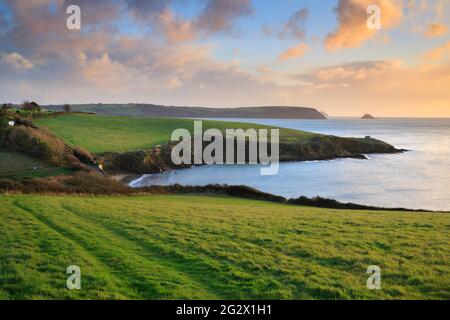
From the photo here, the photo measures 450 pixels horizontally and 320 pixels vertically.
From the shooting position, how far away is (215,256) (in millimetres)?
15859

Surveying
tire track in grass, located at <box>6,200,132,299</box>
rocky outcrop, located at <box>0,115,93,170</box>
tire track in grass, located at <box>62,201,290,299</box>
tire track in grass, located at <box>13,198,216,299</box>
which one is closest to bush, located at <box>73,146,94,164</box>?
rocky outcrop, located at <box>0,115,93,170</box>

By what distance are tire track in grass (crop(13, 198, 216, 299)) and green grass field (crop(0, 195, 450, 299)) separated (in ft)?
→ 0.13

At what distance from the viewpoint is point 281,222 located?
23.5 m

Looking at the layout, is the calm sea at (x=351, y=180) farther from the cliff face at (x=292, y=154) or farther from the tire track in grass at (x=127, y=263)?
the tire track in grass at (x=127, y=263)

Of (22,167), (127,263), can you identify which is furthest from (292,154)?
(127,263)

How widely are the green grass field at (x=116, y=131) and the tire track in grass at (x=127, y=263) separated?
178ft

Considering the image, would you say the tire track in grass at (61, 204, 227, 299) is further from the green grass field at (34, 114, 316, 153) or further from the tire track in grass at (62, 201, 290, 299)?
the green grass field at (34, 114, 316, 153)

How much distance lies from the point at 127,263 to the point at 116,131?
86618 mm

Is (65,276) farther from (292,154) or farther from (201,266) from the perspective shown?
(292,154)

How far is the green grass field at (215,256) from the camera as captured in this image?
40.1 ft

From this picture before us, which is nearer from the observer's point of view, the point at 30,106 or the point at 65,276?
the point at 65,276
